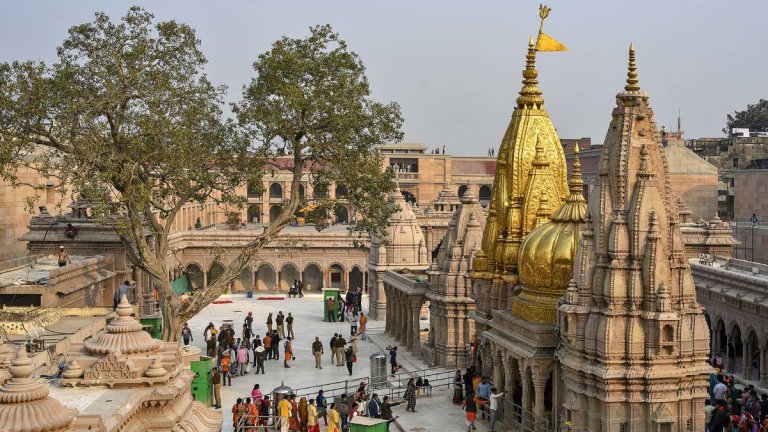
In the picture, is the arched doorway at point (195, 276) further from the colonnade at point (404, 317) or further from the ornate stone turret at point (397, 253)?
the colonnade at point (404, 317)

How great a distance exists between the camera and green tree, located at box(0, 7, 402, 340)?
2884cm

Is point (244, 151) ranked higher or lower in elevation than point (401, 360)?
higher

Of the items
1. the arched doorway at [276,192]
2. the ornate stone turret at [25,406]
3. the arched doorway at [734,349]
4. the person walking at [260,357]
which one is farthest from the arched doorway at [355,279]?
the ornate stone turret at [25,406]

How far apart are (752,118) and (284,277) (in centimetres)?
5778

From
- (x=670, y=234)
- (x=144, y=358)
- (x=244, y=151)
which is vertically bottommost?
(x=144, y=358)

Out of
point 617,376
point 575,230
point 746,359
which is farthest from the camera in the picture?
point 746,359

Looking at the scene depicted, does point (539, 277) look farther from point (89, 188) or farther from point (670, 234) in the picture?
point (89, 188)

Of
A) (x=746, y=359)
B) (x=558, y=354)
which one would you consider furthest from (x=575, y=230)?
(x=746, y=359)

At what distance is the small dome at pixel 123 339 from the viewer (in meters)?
16.0

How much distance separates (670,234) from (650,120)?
2.49 metres

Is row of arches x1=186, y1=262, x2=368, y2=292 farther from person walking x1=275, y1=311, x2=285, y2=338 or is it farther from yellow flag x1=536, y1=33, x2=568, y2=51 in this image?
yellow flag x1=536, y1=33, x2=568, y2=51

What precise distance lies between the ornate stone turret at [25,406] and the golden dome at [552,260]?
15.6 meters

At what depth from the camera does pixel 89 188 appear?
28.0 metres

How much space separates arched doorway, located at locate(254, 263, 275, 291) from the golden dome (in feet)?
133
